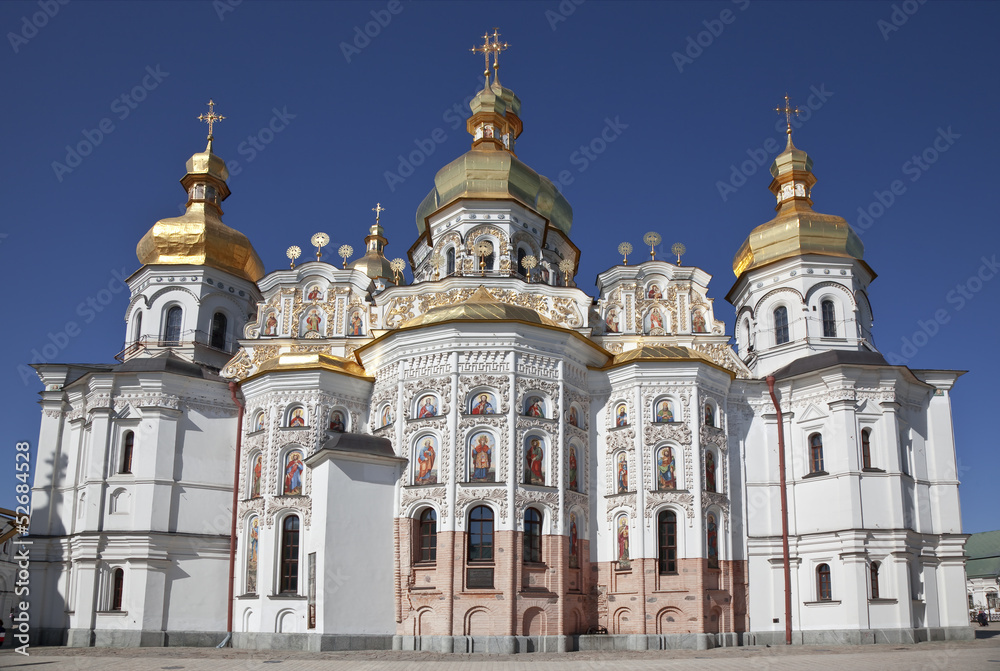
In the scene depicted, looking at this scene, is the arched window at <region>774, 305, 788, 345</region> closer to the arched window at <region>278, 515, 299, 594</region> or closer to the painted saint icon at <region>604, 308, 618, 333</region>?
the painted saint icon at <region>604, 308, 618, 333</region>

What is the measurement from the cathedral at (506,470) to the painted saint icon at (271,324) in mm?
91

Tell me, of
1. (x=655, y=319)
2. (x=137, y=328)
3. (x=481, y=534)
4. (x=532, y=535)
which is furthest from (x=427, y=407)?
(x=137, y=328)

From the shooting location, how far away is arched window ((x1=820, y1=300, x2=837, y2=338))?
31.6 m

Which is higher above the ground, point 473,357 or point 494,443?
point 473,357

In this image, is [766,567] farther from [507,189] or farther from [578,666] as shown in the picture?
[507,189]

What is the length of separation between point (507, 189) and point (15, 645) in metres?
20.4

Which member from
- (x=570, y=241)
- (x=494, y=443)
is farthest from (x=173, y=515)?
(x=570, y=241)

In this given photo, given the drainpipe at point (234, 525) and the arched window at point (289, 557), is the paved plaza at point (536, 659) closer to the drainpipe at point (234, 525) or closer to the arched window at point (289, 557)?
the drainpipe at point (234, 525)

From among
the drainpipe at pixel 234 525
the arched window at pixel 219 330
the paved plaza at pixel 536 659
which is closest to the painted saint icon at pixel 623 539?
the paved plaza at pixel 536 659

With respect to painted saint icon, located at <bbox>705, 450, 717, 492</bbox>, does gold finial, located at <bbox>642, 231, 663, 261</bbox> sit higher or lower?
higher

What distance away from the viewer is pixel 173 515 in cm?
2798

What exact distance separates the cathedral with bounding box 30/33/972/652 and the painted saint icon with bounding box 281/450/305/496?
0.09 m

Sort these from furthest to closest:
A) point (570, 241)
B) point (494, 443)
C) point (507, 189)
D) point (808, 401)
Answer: point (570, 241), point (507, 189), point (808, 401), point (494, 443)

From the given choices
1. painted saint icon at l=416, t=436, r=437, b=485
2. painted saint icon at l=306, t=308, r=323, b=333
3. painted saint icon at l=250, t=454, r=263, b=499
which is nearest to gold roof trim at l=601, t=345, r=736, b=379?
painted saint icon at l=416, t=436, r=437, b=485
